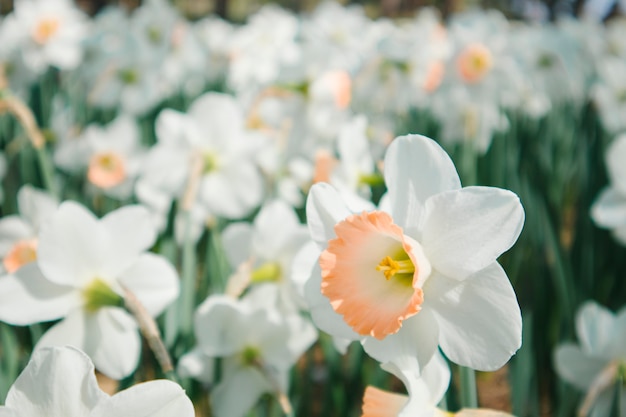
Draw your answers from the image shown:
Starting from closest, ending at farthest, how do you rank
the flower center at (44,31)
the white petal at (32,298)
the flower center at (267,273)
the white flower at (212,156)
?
the white petal at (32,298), the flower center at (267,273), the white flower at (212,156), the flower center at (44,31)

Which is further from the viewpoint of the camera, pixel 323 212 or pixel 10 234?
pixel 10 234

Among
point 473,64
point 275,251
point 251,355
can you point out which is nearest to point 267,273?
point 275,251

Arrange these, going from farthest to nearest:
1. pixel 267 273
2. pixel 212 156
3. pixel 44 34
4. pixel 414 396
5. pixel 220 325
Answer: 1. pixel 44 34
2. pixel 212 156
3. pixel 267 273
4. pixel 220 325
5. pixel 414 396

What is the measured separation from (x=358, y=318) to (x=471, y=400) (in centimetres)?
35

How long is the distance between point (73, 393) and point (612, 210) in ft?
3.96

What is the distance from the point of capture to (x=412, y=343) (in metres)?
0.77

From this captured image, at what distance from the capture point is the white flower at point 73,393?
65 cm

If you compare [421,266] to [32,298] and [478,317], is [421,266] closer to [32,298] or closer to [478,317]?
[478,317]

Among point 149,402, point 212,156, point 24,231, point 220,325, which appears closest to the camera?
point 149,402

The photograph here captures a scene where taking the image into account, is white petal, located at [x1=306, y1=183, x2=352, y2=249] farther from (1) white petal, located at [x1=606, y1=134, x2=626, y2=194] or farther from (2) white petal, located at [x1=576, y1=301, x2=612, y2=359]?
(1) white petal, located at [x1=606, y1=134, x2=626, y2=194]

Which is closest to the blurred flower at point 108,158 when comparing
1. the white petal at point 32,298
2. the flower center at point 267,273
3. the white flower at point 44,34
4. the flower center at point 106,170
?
the flower center at point 106,170

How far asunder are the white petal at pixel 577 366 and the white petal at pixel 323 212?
2.16 feet

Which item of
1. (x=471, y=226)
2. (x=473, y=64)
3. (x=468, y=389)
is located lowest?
(x=473, y=64)

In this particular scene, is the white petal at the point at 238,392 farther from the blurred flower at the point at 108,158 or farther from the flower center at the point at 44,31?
the flower center at the point at 44,31
